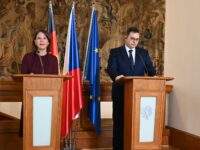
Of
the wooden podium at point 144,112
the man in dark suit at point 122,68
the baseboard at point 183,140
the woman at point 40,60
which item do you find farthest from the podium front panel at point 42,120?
the baseboard at point 183,140

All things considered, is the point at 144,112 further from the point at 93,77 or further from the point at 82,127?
the point at 82,127

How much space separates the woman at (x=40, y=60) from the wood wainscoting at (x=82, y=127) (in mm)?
1175

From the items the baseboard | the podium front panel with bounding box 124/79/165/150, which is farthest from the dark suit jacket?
the baseboard

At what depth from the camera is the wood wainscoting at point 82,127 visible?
504 cm

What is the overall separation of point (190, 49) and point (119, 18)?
1456mm

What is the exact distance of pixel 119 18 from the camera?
6.00m

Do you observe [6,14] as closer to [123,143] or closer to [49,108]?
[49,108]

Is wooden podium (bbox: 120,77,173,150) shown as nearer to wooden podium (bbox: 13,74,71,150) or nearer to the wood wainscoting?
wooden podium (bbox: 13,74,71,150)

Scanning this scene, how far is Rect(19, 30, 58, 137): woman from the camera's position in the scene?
4012mm

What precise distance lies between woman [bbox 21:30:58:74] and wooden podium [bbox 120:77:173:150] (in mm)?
981

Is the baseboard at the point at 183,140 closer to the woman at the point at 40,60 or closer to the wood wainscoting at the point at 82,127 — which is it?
the wood wainscoting at the point at 82,127

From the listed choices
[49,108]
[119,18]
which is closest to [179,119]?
[119,18]

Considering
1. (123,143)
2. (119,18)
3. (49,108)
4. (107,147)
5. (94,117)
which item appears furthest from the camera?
(119,18)

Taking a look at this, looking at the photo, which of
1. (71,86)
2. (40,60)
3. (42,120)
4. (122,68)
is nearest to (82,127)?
(71,86)
